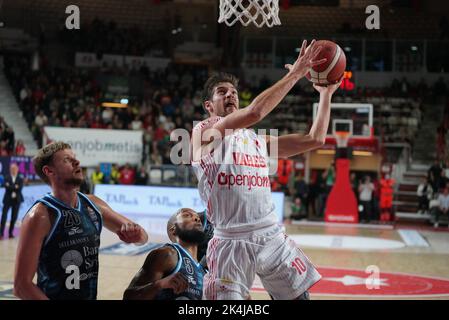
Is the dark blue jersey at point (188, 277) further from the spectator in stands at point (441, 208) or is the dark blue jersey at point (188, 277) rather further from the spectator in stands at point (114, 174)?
the spectator in stands at point (441, 208)

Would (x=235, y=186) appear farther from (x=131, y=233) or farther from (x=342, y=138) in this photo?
(x=342, y=138)

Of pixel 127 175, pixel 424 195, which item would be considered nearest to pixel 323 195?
pixel 424 195

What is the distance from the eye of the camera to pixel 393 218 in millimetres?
14898

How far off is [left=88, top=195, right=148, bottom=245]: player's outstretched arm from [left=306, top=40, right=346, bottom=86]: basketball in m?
1.35

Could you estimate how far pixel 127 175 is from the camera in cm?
1412

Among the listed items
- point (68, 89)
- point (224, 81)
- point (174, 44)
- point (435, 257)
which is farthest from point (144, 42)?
point (224, 81)

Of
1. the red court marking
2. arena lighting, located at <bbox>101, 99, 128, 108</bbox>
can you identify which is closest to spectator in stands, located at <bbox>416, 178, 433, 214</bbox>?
the red court marking

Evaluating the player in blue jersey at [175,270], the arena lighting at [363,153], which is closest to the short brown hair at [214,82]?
the player in blue jersey at [175,270]

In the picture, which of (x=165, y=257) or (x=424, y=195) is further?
(x=424, y=195)

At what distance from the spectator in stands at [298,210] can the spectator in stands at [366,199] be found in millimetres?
1315

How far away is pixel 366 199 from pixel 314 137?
11.1 m

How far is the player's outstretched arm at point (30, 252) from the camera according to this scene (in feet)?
9.80

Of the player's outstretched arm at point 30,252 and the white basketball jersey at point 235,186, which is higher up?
the white basketball jersey at point 235,186
